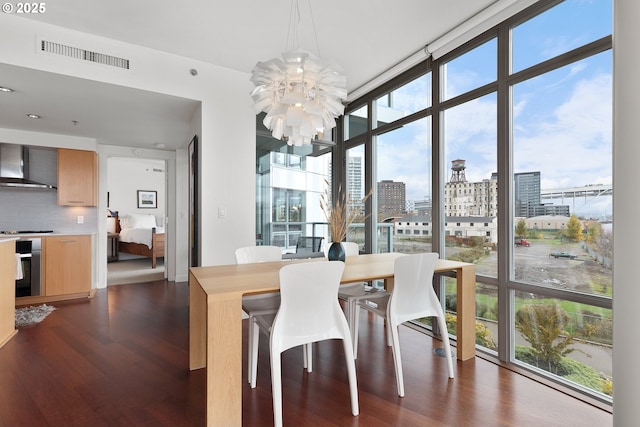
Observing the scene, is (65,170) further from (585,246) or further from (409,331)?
(585,246)

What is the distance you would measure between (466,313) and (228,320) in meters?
1.87

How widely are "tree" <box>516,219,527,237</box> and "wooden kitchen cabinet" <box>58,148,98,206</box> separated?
5.26 meters

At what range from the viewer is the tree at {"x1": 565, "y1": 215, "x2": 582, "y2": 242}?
81.9 inches

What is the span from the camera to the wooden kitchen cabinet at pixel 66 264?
4.02m

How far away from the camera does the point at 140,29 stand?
265 centimetres

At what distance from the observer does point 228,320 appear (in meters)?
1.58

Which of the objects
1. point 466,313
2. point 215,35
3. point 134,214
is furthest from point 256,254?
point 134,214

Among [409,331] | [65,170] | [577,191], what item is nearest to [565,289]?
[577,191]

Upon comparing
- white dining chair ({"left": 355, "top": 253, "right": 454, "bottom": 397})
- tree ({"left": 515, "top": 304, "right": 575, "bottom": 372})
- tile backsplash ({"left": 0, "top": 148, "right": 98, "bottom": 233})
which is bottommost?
tree ({"left": 515, "top": 304, "right": 575, "bottom": 372})

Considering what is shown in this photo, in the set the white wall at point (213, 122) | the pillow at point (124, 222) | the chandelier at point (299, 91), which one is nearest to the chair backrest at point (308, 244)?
the white wall at point (213, 122)

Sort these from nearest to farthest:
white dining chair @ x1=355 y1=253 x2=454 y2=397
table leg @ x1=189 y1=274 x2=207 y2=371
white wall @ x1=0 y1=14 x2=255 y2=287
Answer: white dining chair @ x1=355 y1=253 x2=454 y2=397 → table leg @ x1=189 y1=274 x2=207 y2=371 → white wall @ x1=0 y1=14 x2=255 y2=287

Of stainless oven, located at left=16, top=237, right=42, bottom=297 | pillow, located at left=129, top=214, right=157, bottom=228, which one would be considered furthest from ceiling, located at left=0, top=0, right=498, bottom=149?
pillow, located at left=129, top=214, right=157, bottom=228

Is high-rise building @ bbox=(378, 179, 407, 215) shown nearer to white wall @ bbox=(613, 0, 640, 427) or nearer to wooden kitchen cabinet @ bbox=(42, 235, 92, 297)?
white wall @ bbox=(613, 0, 640, 427)

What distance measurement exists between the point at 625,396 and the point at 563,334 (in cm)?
160
